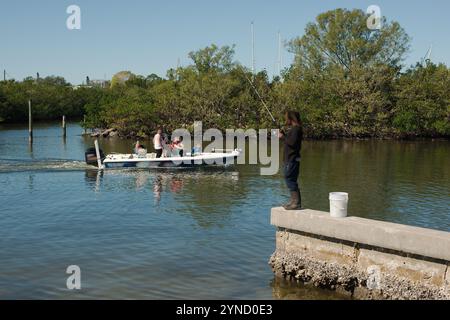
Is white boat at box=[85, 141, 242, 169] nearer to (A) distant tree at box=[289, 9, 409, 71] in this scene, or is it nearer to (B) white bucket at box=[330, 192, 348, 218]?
(B) white bucket at box=[330, 192, 348, 218]

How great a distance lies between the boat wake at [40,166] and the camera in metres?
31.7

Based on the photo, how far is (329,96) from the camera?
202ft

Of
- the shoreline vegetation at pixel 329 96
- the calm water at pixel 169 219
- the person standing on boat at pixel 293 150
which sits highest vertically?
the shoreline vegetation at pixel 329 96

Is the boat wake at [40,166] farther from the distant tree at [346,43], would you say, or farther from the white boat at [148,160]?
the distant tree at [346,43]

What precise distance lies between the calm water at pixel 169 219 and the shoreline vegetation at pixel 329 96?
73.9 feet

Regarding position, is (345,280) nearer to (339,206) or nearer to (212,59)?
(339,206)

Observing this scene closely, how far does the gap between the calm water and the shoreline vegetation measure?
73.9 ft

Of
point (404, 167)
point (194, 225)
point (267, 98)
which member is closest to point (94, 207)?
point (194, 225)

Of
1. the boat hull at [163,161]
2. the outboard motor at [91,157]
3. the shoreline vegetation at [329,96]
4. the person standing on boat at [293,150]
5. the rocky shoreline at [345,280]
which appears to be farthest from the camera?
the shoreline vegetation at [329,96]

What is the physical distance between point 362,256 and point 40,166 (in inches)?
1009

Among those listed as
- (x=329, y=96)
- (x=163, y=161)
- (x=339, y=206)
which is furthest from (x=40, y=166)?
(x=329, y=96)

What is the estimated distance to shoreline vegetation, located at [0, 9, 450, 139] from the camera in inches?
2338

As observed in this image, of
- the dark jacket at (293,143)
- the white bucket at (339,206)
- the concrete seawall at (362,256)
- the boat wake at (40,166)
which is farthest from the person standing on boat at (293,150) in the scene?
the boat wake at (40,166)
